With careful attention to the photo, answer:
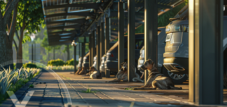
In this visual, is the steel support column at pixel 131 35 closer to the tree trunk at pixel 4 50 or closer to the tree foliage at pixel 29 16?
the tree trunk at pixel 4 50

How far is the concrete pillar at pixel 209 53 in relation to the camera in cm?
554

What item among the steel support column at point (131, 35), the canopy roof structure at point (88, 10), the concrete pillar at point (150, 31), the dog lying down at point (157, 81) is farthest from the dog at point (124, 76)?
the canopy roof structure at point (88, 10)

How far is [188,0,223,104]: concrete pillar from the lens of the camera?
5543mm

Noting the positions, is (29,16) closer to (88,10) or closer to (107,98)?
(88,10)

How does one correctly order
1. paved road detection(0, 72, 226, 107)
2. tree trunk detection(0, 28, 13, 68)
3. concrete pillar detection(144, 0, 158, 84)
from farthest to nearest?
tree trunk detection(0, 28, 13, 68) < concrete pillar detection(144, 0, 158, 84) < paved road detection(0, 72, 226, 107)

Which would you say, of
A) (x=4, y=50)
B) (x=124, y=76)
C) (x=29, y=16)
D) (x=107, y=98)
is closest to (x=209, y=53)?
(x=107, y=98)

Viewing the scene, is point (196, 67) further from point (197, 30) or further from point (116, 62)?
point (116, 62)

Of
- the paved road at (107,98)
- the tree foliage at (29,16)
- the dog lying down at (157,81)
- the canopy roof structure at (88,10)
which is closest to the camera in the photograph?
the paved road at (107,98)

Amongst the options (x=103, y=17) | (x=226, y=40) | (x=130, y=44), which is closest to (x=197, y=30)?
(x=226, y=40)

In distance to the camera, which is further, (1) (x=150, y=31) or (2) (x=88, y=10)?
(2) (x=88, y=10)

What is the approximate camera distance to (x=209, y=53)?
5.57 meters

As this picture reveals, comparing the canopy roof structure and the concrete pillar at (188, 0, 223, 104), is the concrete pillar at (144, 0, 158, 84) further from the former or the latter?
the canopy roof structure

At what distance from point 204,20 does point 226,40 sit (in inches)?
108

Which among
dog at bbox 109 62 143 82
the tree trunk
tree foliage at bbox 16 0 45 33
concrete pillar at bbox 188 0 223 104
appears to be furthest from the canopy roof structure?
concrete pillar at bbox 188 0 223 104
